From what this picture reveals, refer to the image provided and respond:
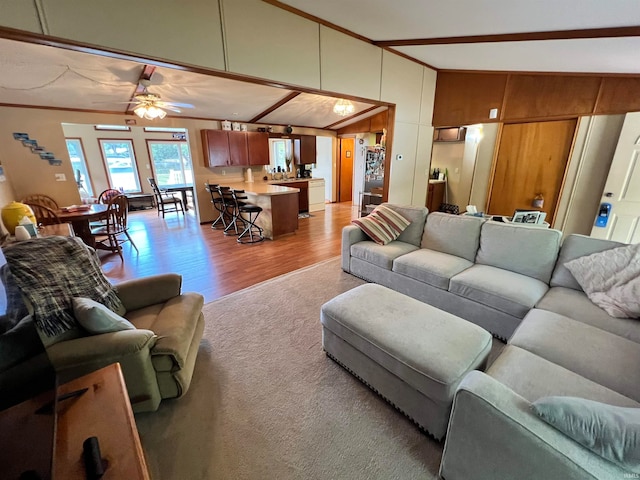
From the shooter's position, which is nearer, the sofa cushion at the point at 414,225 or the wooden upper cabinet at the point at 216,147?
the sofa cushion at the point at 414,225

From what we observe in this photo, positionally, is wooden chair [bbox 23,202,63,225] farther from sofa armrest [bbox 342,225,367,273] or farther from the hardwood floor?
sofa armrest [bbox 342,225,367,273]

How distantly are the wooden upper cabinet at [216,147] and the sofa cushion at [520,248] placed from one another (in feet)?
17.4

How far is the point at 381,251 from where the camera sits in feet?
9.66

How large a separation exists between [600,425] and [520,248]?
1830 mm

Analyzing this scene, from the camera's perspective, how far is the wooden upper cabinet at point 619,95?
3.27 m

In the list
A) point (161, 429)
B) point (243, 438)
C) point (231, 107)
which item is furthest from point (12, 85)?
point (243, 438)

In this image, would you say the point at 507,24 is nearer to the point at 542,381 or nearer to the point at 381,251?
the point at 381,251

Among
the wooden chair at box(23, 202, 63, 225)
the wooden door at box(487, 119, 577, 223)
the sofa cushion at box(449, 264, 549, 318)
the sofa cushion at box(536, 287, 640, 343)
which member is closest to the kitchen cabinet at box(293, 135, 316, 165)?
the wooden door at box(487, 119, 577, 223)

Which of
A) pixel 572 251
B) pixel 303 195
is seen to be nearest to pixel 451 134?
pixel 303 195

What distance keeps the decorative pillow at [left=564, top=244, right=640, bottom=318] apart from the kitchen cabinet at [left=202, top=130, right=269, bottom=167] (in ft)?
19.5

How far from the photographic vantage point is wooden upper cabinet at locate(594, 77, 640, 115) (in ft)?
10.7

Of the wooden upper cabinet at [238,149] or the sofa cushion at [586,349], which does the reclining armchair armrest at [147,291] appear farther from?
the wooden upper cabinet at [238,149]

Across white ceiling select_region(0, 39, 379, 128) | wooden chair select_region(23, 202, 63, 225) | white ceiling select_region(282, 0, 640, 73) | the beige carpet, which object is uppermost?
white ceiling select_region(282, 0, 640, 73)

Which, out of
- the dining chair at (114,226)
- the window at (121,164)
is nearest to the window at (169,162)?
the window at (121,164)
